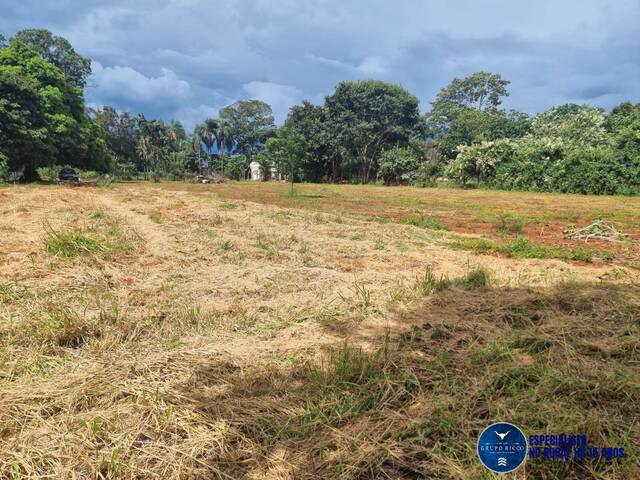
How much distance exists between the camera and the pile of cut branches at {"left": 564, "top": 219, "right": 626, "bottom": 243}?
26.2 ft

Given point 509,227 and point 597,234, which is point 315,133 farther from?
point 597,234

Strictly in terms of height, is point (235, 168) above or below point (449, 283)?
above

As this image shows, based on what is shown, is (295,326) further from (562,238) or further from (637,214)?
(637,214)

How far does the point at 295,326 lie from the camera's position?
3.35 meters

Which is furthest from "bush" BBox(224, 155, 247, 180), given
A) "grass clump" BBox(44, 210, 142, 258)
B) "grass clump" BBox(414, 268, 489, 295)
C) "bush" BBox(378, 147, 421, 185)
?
"grass clump" BBox(414, 268, 489, 295)

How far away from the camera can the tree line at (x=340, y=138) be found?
22047mm

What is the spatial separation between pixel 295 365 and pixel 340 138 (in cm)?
3855

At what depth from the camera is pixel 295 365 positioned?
2.63m

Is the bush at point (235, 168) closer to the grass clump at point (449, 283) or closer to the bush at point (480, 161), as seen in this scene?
the bush at point (480, 161)

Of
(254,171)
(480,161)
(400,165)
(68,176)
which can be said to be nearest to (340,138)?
(400,165)

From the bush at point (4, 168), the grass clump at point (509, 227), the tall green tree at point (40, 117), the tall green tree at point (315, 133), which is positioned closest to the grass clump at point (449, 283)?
the grass clump at point (509, 227)
